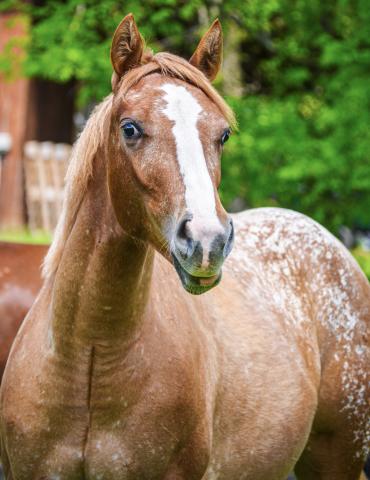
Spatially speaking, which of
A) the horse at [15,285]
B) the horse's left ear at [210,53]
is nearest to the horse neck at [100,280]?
the horse's left ear at [210,53]

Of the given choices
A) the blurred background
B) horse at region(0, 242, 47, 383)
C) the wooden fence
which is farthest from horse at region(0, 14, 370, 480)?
the wooden fence

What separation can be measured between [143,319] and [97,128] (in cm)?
70

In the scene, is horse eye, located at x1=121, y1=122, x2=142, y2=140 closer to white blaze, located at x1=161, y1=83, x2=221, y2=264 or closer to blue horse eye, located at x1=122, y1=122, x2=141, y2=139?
blue horse eye, located at x1=122, y1=122, x2=141, y2=139

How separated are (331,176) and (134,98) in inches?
234

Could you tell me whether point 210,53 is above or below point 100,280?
above

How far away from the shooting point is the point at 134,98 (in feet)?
10.4

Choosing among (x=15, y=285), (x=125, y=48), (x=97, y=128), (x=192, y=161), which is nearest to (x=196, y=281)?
(x=192, y=161)

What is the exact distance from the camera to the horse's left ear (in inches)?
138

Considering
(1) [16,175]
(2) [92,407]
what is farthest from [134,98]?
(1) [16,175]

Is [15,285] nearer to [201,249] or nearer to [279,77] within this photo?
[201,249]

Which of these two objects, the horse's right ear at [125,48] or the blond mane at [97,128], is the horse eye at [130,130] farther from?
the horse's right ear at [125,48]

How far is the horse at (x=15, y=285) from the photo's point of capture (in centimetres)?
558

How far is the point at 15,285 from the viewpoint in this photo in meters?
5.69

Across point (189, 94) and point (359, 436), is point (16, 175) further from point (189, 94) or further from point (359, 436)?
point (189, 94)
